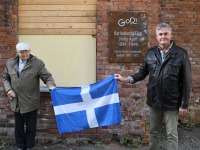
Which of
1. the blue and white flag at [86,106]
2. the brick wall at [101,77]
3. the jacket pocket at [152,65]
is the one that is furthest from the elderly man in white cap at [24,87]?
the jacket pocket at [152,65]

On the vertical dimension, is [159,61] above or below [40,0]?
below

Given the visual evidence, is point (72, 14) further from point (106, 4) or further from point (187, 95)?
point (187, 95)

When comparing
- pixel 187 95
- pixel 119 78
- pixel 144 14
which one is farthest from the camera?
pixel 144 14

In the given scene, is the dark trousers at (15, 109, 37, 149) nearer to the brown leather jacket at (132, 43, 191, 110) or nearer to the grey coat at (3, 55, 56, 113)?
the grey coat at (3, 55, 56, 113)

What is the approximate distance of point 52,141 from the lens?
571 cm

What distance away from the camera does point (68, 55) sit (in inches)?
226

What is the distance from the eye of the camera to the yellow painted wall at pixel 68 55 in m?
5.73

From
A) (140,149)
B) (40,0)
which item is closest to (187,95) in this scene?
(140,149)

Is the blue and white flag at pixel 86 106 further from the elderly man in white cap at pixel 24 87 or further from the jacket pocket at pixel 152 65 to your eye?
the jacket pocket at pixel 152 65

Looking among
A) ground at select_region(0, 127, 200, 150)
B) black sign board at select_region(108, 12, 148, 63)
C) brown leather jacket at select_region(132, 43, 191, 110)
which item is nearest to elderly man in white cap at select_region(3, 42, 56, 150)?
ground at select_region(0, 127, 200, 150)

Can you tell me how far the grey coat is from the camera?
4.93 meters

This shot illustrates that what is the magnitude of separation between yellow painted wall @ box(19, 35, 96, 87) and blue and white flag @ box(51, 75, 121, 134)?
66cm

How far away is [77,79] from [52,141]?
120 cm

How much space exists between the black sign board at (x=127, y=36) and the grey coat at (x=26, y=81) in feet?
4.28
